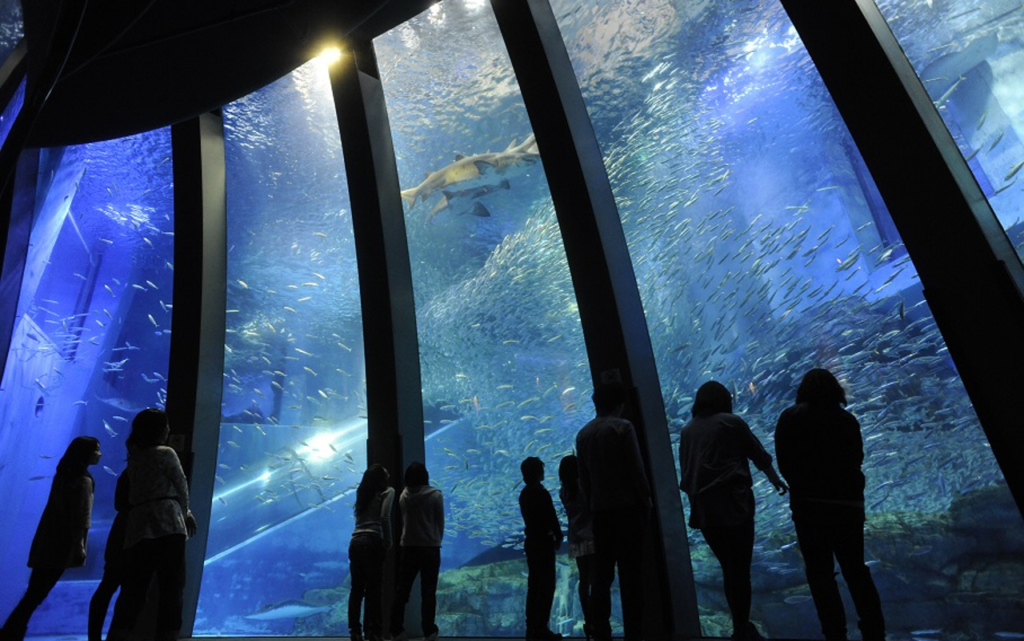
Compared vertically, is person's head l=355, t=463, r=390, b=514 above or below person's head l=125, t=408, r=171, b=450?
below

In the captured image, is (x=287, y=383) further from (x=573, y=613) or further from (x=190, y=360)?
(x=573, y=613)

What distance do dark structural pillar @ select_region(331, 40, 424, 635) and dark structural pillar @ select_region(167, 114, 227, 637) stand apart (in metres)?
1.70

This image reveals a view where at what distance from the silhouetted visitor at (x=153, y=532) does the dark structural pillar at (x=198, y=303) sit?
331 centimetres

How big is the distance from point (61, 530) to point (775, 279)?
22.0 feet

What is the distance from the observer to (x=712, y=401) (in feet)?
11.5

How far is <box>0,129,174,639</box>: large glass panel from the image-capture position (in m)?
7.49

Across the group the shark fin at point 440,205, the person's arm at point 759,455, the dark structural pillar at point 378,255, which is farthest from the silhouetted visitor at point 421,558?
the shark fin at point 440,205

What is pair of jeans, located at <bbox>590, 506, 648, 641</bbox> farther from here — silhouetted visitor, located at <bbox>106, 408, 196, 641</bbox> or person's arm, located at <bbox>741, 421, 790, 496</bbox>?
silhouetted visitor, located at <bbox>106, 408, 196, 641</bbox>

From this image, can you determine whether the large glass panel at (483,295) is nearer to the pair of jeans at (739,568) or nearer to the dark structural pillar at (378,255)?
the dark structural pillar at (378,255)

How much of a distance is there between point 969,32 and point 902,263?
2217 mm

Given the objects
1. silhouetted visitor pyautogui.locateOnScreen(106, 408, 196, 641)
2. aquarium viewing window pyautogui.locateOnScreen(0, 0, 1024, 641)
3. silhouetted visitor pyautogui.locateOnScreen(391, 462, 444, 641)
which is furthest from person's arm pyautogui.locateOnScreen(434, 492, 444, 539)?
silhouetted visitor pyautogui.locateOnScreen(106, 408, 196, 641)

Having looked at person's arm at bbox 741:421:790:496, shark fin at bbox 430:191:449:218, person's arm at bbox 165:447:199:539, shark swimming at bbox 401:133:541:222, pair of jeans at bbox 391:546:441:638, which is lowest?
pair of jeans at bbox 391:546:441:638

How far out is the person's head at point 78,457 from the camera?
388 cm

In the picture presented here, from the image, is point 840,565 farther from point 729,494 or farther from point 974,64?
point 974,64
